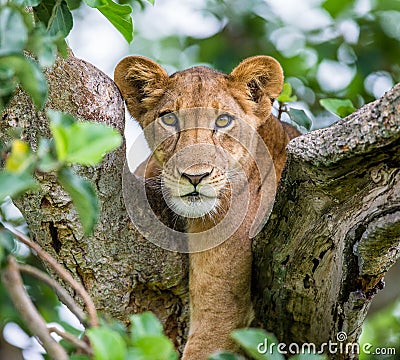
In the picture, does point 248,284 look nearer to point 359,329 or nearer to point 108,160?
point 359,329

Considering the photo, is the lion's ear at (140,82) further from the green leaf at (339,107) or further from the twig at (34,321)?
the twig at (34,321)

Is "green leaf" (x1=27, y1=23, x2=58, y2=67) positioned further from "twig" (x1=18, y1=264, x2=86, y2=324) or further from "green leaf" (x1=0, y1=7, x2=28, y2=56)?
"twig" (x1=18, y1=264, x2=86, y2=324)

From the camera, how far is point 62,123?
6.36ft

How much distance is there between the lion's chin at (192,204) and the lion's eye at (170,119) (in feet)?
1.58

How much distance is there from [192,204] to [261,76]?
2.96 feet

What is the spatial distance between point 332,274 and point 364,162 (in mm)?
542

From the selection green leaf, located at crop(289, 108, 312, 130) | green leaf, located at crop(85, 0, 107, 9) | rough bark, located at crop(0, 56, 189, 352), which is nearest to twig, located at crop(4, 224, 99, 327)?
green leaf, located at crop(85, 0, 107, 9)

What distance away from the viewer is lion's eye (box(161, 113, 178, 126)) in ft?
13.2

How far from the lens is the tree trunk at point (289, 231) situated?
275cm

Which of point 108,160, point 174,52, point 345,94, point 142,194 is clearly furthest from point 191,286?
point 174,52

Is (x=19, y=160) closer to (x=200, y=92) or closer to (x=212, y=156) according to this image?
(x=212, y=156)
